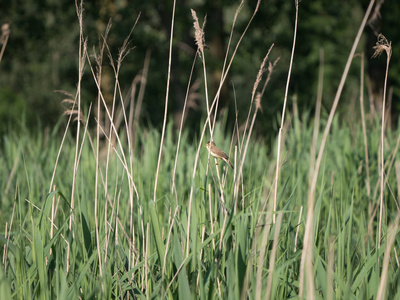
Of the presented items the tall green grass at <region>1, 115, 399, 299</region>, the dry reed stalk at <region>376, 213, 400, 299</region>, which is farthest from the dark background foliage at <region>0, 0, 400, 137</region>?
the dry reed stalk at <region>376, 213, 400, 299</region>

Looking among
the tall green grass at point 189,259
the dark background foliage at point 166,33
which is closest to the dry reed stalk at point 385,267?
the tall green grass at point 189,259

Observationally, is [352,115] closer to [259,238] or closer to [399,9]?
[259,238]

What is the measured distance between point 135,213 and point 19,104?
969 inches

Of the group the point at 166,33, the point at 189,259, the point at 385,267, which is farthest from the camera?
the point at 166,33

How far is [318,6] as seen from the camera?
10758mm

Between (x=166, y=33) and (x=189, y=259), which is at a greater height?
(x=166, y=33)

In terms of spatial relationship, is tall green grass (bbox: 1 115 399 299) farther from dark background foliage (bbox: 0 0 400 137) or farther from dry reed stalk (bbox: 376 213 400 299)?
dark background foliage (bbox: 0 0 400 137)

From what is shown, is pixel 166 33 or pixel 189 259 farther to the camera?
pixel 166 33

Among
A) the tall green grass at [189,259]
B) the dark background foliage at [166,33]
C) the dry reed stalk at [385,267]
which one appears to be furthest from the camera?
the dark background foliage at [166,33]

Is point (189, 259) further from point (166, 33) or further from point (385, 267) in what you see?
point (166, 33)

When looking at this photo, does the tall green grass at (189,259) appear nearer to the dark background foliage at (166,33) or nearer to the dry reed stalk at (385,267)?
the dry reed stalk at (385,267)

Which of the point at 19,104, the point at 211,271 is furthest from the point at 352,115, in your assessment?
the point at 19,104

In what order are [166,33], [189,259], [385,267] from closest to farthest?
[385,267] < [189,259] < [166,33]

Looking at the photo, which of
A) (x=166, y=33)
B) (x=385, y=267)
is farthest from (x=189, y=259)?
(x=166, y=33)
